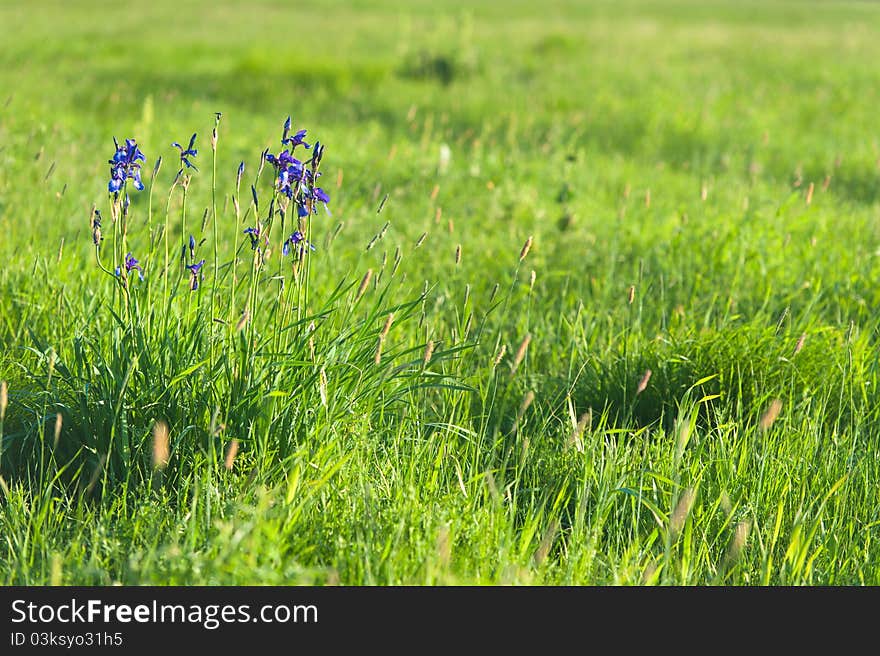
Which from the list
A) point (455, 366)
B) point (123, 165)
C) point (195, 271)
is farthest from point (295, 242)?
point (455, 366)

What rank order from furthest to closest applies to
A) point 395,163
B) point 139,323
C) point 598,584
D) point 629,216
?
point 395,163 < point 629,216 < point 139,323 < point 598,584

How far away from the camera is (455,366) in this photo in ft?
10.2

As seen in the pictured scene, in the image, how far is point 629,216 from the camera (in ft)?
17.1

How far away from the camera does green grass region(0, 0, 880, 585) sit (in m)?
2.05

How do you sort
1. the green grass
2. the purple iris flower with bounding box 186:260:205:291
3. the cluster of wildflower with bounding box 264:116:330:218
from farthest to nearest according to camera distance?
the purple iris flower with bounding box 186:260:205:291
the cluster of wildflower with bounding box 264:116:330:218
the green grass

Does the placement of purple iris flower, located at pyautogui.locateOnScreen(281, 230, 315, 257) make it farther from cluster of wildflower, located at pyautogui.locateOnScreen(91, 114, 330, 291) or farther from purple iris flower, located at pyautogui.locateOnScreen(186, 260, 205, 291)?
purple iris flower, located at pyautogui.locateOnScreen(186, 260, 205, 291)

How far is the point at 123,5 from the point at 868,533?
27795 mm

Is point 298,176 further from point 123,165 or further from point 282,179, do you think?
point 123,165

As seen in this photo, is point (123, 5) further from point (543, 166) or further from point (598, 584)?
point (598, 584)

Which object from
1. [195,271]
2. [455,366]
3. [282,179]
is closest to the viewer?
[282,179]

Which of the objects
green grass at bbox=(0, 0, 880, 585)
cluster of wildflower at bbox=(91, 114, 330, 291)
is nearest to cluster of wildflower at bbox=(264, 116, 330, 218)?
cluster of wildflower at bbox=(91, 114, 330, 291)

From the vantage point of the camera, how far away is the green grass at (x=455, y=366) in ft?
6.74
